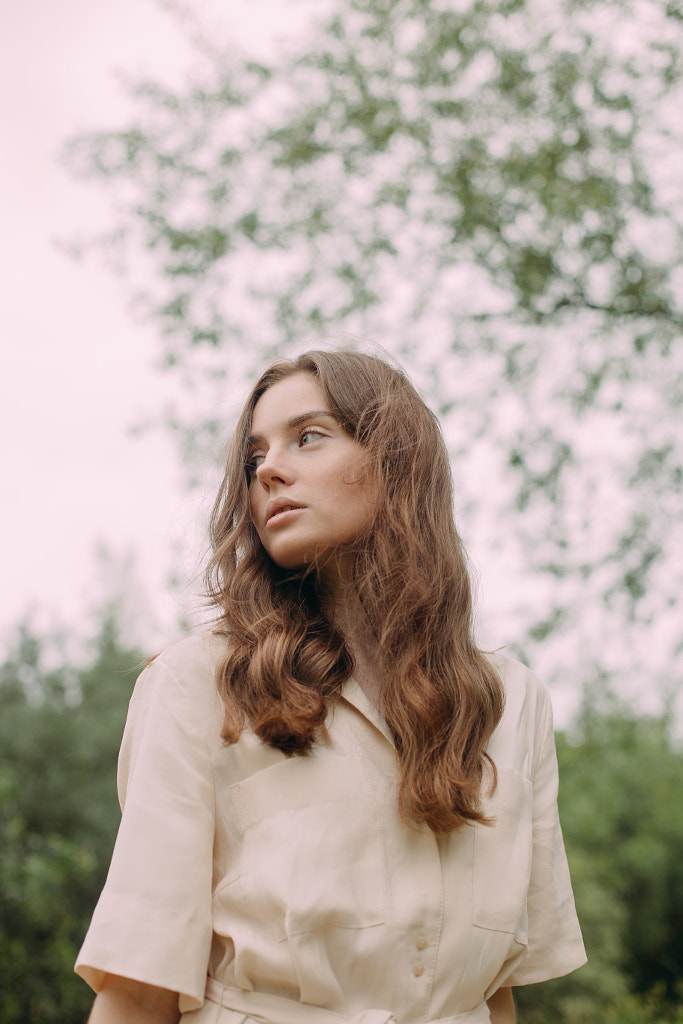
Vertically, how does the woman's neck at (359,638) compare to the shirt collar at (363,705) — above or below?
above

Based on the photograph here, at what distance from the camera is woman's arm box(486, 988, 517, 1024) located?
179 centimetres

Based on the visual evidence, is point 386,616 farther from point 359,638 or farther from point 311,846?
point 311,846

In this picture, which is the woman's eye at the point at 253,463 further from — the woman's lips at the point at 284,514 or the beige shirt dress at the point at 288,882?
the beige shirt dress at the point at 288,882

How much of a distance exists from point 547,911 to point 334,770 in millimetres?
623

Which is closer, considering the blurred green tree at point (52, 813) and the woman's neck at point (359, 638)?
the woman's neck at point (359, 638)

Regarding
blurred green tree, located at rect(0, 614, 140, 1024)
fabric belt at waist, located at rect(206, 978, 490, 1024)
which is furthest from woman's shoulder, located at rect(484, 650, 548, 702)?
blurred green tree, located at rect(0, 614, 140, 1024)

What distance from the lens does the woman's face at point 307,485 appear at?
1.79m

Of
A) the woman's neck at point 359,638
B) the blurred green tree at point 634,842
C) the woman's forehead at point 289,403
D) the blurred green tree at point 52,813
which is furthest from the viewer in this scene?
the blurred green tree at point 634,842

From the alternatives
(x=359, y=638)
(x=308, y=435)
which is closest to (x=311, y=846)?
(x=359, y=638)

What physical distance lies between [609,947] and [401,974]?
16.2 meters

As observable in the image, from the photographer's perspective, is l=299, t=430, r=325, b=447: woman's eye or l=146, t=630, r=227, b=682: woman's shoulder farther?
l=299, t=430, r=325, b=447: woman's eye

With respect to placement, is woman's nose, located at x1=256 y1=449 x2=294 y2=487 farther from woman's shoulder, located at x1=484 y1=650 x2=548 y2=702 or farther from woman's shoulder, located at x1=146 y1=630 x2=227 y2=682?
woman's shoulder, located at x1=484 y1=650 x2=548 y2=702

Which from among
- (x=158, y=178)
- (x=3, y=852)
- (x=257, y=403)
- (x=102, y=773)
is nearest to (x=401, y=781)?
(x=257, y=403)

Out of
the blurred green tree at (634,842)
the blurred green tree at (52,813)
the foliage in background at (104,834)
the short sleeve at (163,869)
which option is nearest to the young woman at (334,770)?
the short sleeve at (163,869)
